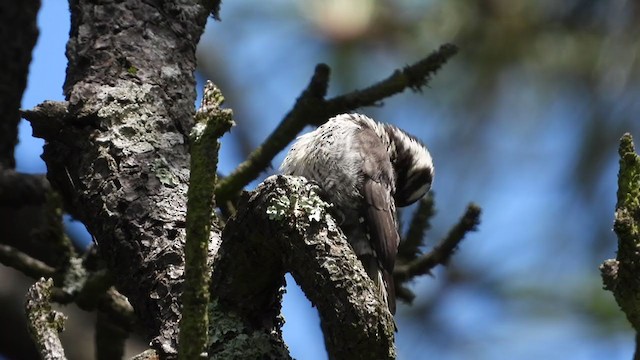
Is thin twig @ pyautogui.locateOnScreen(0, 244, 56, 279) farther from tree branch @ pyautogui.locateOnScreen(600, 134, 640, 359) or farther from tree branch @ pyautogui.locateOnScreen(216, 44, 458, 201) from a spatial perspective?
tree branch @ pyautogui.locateOnScreen(600, 134, 640, 359)

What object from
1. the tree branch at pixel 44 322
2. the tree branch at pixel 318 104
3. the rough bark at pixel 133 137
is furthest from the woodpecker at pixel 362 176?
the tree branch at pixel 44 322

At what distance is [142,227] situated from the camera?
2.54m

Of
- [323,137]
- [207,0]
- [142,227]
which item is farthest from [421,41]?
[142,227]

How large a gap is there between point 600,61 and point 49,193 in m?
2.96

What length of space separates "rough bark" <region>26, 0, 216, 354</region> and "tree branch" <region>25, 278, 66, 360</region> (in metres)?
0.35

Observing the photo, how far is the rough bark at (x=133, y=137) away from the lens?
2488 millimetres

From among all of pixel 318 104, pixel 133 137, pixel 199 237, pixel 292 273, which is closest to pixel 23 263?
pixel 133 137

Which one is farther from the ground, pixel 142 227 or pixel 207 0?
pixel 207 0

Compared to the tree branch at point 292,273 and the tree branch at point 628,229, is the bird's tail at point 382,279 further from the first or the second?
the tree branch at point 628,229

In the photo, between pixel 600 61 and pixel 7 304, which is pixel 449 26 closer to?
pixel 600 61

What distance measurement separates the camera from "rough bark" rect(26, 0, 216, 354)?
249 centimetres

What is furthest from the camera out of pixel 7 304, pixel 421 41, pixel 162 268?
pixel 421 41

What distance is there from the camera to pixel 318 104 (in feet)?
11.3

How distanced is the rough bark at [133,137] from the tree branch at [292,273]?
0.48ft
